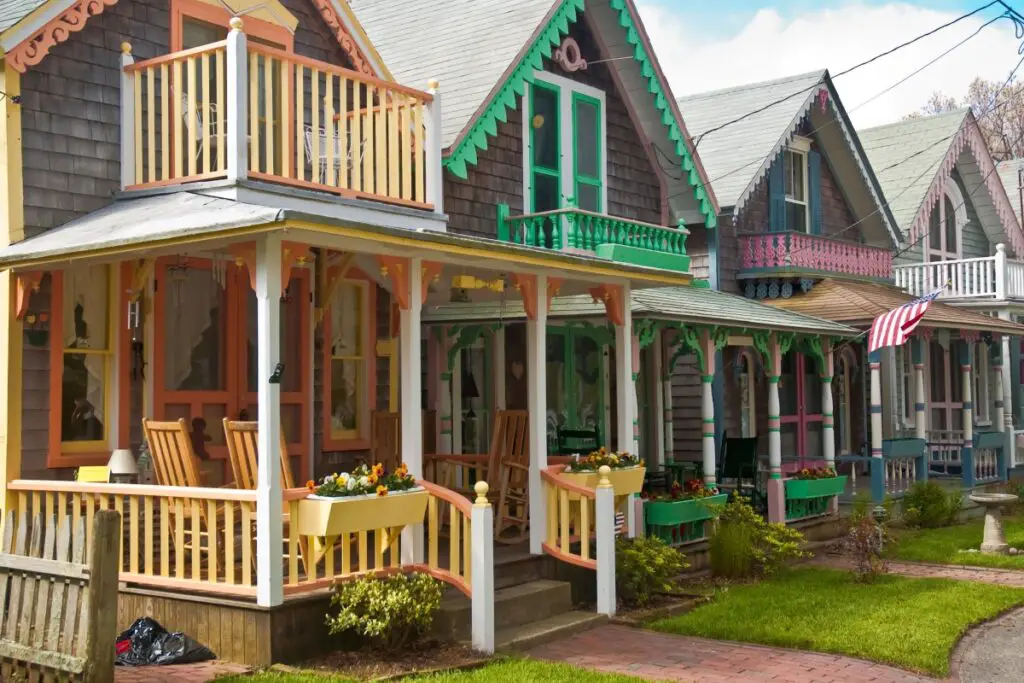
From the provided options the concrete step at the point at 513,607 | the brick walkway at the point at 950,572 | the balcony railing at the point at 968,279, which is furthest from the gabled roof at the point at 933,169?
the concrete step at the point at 513,607

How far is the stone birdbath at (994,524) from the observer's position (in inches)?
575

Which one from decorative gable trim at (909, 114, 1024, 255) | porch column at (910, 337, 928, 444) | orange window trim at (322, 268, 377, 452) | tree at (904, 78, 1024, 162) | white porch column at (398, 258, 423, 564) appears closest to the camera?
white porch column at (398, 258, 423, 564)

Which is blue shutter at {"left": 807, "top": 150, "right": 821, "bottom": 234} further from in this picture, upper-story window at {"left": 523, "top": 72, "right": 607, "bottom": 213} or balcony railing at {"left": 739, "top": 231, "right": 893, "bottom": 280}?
upper-story window at {"left": 523, "top": 72, "right": 607, "bottom": 213}

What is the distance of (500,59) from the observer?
1452cm

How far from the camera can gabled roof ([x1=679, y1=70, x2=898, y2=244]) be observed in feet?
64.7

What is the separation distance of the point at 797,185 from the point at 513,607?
44.3 ft

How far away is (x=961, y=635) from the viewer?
33.6 ft

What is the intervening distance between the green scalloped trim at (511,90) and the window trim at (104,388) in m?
4.42

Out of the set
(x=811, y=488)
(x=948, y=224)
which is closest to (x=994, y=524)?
(x=811, y=488)

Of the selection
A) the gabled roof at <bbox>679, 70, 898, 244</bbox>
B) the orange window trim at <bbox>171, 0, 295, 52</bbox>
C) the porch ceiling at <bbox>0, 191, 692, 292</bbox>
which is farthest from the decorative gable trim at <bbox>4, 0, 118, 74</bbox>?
the gabled roof at <bbox>679, 70, 898, 244</bbox>

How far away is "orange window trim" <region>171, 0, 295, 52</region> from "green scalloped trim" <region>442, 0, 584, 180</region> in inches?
90.1

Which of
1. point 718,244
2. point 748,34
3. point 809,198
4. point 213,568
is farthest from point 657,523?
point 748,34

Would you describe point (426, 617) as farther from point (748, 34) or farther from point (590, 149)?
point (748, 34)

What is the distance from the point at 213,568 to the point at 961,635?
6.16 metres
